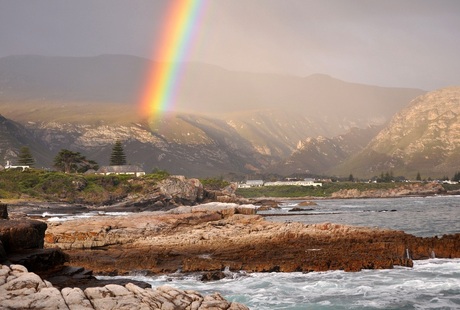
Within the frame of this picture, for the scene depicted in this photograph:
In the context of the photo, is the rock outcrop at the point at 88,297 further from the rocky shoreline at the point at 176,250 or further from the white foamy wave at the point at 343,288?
the white foamy wave at the point at 343,288

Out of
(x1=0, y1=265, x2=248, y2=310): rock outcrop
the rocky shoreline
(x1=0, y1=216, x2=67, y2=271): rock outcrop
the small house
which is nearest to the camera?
(x1=0, y1=265, x2=248, y2=310): rock outcrop

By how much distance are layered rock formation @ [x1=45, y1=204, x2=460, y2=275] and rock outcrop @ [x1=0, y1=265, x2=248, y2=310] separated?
784 inches

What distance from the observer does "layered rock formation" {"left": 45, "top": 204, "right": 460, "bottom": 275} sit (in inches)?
1411

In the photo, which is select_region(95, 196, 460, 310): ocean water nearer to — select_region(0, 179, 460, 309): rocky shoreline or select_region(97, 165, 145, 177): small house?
select_region(0, 179, 460, 309): rocky shoreline

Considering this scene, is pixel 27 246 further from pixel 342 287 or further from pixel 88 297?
pixel 342 287

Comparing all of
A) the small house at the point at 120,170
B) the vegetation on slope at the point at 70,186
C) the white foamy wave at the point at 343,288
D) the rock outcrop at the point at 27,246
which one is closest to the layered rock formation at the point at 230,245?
the white foamy wave at the point at 343,288

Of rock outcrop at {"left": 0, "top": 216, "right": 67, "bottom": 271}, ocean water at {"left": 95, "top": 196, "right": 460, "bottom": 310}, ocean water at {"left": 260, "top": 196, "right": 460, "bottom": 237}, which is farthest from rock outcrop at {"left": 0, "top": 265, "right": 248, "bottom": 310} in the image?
ocean water at {"left": 260, "top": 196, "right": 460, "bottom": 237}

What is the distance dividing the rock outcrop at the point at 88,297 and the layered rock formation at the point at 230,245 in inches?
784

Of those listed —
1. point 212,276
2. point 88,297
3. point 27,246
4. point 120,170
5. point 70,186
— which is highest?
point 120,170

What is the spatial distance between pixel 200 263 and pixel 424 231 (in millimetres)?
36478

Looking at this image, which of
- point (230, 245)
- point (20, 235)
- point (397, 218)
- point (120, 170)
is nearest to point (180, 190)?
point (120, 170)

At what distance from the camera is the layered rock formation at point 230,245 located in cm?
3584

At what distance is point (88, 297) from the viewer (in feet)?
47.4

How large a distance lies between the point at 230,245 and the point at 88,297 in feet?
105
